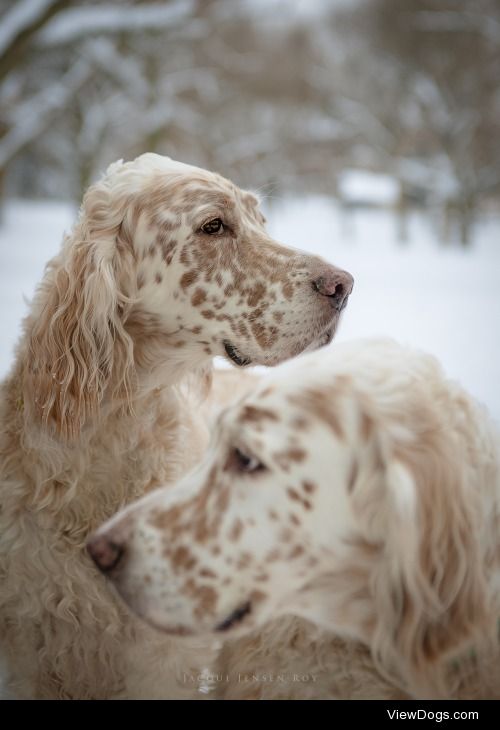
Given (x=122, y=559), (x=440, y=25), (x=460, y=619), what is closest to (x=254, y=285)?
(x=122, y=559)

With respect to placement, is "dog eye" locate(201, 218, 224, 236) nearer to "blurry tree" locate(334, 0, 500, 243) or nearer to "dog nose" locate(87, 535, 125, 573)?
"dog nose" locate(87, 535, 125, 573)

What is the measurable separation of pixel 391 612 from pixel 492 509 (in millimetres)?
322

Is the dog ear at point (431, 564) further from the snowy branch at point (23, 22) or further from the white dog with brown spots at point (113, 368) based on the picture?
the snowy branch at point (23, 22)

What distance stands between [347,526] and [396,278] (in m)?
12.3

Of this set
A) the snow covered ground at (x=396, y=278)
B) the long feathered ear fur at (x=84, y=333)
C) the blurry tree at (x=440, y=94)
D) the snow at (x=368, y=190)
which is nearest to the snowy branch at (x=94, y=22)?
the snow covered ground at (x=396, y=278)

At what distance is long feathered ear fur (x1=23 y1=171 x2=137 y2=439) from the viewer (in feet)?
7.09

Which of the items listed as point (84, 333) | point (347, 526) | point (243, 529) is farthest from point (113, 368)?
point (347, 526)

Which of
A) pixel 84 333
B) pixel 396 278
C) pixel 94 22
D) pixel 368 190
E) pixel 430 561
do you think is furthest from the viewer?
pixel 368 190

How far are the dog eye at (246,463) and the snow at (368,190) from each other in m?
21.5

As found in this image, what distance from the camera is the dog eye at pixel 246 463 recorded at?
148cm

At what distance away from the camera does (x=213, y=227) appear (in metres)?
2.32

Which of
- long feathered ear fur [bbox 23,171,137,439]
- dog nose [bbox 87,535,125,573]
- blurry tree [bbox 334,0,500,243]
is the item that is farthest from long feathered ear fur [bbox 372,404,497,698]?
blurry tree [bbox 334,0,500,243]

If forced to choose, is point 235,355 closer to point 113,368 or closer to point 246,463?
point 113,368

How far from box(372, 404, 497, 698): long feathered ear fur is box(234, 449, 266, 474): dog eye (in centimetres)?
27
